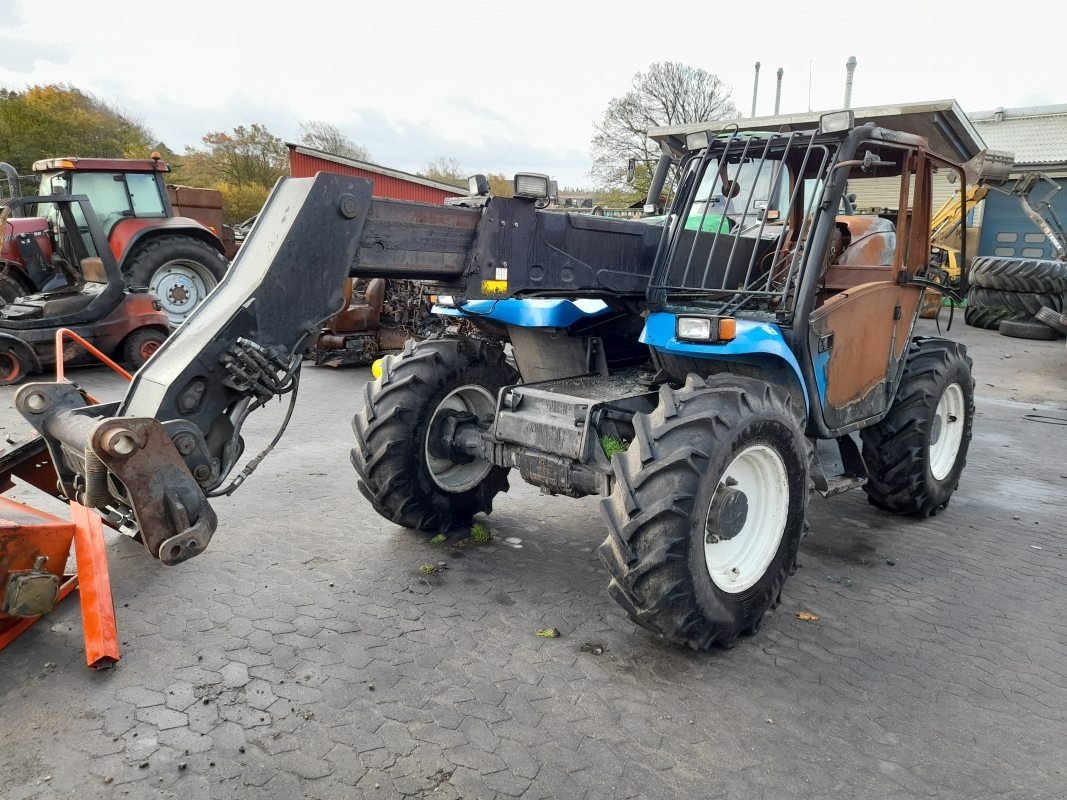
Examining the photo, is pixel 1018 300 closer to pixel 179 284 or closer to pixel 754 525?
pixel 754 525

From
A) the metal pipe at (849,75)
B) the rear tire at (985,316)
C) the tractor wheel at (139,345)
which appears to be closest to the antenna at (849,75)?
the metal pipe at (849,75)

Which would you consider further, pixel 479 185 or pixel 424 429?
pixel 424 429

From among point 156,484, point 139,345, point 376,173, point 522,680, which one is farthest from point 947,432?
point 376,173

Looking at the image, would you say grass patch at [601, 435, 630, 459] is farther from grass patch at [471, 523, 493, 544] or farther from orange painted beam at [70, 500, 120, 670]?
orange painted beam at [70, 500, 120, 670]

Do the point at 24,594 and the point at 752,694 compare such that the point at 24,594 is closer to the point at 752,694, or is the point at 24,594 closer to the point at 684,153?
the point at 752,694

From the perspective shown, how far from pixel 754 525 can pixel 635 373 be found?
144 cm

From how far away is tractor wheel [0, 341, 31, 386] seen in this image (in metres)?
9.60

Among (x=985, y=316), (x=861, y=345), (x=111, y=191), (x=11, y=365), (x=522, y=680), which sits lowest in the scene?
(x=522, y=680)

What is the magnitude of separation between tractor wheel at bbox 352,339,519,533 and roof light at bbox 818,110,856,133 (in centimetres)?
234

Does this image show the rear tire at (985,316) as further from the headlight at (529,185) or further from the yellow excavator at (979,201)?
the headlight at (529,185)

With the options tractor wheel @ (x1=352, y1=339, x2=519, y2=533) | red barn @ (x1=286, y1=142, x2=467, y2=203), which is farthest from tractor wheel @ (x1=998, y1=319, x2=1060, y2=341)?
tractor wheel @ (x1=352, y1=339, x2=519, y2=533)

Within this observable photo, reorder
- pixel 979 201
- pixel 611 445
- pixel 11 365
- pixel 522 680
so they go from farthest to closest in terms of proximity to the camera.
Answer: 1. pixel 979 201
2. pixel 11 365
3. pixel 611 445
4. pixel 522 680

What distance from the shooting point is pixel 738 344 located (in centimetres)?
384

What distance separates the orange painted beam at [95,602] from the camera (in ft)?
10.9
